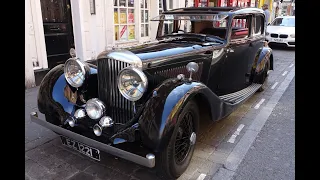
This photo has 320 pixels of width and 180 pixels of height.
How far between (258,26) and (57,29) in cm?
457

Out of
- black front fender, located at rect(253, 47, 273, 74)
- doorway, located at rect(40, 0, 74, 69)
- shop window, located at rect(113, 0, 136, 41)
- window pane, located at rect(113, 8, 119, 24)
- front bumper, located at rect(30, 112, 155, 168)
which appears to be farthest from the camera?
shop window, located at rect(113, 0, 136, 41)

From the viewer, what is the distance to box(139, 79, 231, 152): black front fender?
2164mm

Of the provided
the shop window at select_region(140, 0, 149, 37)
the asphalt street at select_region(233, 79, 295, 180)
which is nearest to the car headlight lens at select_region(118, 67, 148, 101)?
the asphalt street at select_region(233, 79, 295, 180)

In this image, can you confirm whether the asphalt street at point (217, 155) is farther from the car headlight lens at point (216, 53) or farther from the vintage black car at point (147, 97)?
the car headlight lens at point (216, 53)

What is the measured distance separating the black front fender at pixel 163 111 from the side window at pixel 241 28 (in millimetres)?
1843

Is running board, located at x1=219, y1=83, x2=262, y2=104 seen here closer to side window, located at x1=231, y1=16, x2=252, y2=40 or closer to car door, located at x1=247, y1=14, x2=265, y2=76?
car door, located at x1=247, y1=14, x2=265, y2=76

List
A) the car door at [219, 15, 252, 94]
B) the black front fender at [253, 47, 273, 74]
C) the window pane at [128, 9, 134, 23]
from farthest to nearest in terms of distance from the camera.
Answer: the window pane at [128, 9, 134, 23] → the black front fender at [253, 47, 273, 74] → the car door at [219, 15, 252, 94]

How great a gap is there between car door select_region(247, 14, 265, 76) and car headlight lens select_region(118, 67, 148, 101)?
2.80 metres

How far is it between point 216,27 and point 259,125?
65.3 inches

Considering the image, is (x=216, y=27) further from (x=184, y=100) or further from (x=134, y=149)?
(x=134, y=149)

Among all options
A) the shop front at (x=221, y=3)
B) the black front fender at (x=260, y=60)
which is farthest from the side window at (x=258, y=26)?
the shop front at (x=221, y=3)

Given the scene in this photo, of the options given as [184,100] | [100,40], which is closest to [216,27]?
[184,100]

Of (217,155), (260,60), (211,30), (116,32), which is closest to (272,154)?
(217,155)

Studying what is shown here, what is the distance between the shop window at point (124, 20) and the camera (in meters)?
7.39
